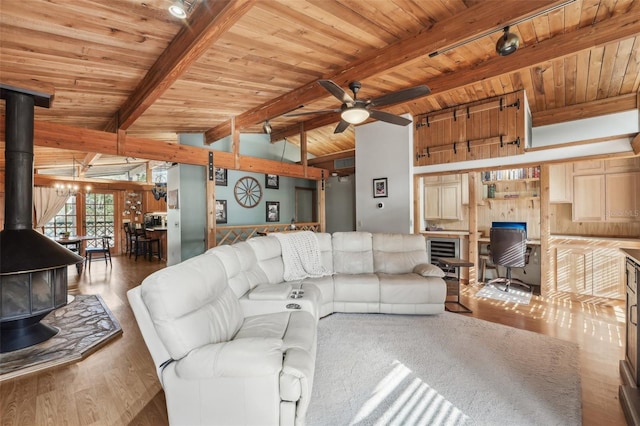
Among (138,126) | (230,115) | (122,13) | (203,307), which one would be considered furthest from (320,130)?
(203,307)

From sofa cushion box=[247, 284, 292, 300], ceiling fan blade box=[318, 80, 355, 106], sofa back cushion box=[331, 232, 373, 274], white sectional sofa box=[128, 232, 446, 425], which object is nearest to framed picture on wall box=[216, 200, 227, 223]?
sofa back cushion box=[331, 232, 373, 274]

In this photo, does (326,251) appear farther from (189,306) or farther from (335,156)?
(335,156)

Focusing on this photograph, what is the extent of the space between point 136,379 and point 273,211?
232 inches

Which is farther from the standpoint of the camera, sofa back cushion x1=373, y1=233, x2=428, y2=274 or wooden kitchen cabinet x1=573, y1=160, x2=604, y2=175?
wooden kitchen cabinet x1=573, y1=160, x2=604, y2=175

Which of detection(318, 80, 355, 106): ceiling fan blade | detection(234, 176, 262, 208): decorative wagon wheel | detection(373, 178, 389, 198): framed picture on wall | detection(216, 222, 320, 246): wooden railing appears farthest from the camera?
detection(234, 176, 262, 208): decorative wagon wheel

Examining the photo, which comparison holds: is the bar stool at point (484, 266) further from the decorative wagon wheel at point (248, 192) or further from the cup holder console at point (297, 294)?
the decorative wagon wheel at point (248, 192)

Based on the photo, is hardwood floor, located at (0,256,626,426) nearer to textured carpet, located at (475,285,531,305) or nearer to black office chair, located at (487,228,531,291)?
textured carpet, located at (475,285,531,305)

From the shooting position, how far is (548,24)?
9.12ft

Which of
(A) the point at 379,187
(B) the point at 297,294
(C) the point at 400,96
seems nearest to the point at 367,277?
(B) the point at 297,294

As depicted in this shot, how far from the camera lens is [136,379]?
2195mm

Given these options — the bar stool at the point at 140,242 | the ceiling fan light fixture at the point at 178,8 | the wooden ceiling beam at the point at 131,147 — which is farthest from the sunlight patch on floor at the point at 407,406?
the bar stool at the point at 140,242

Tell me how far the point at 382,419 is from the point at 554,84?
4872 millimetres

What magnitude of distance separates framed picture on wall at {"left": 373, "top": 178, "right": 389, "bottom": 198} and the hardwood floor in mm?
2671

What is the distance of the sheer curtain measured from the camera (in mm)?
7285
